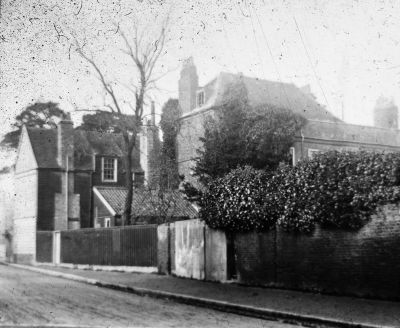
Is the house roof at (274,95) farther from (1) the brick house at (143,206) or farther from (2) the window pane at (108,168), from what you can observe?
(2) the window pane at (108,168)

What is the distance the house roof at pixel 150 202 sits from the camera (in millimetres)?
30047

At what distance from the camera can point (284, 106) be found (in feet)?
119

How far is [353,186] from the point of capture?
1233cm

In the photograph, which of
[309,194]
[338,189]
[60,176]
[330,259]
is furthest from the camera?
[60,176]

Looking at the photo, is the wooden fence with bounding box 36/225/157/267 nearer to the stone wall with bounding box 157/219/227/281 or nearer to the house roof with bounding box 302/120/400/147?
the stone wall with bounding box 157/219/227/281

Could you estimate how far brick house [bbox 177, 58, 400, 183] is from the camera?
1382 inches

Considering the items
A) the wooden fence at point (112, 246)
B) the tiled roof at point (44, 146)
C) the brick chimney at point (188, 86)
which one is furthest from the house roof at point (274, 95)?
the wooden fence at point (112, 246)

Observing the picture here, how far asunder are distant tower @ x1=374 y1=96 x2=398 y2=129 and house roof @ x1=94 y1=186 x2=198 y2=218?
20085mm

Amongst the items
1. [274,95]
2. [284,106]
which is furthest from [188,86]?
[284,106]

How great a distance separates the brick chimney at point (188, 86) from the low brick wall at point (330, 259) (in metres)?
21.6

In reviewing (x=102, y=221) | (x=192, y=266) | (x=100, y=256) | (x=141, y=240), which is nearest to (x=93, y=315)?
(x=192, y=266)

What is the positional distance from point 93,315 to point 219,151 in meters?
16.2

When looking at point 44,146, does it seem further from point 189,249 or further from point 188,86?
point 189,249

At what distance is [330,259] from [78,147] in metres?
29.2
